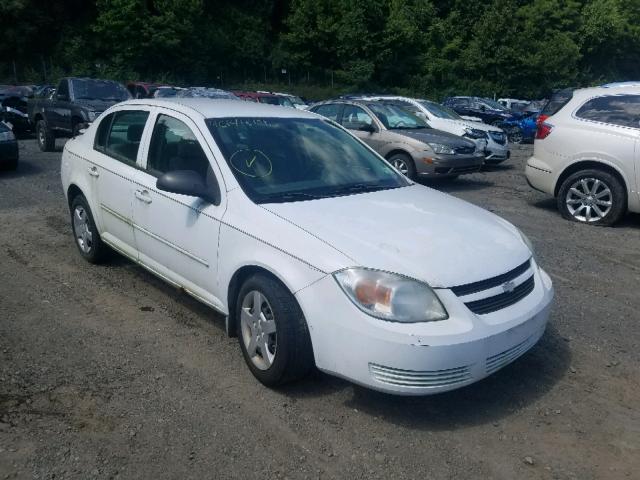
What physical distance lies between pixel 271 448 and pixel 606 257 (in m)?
4.93

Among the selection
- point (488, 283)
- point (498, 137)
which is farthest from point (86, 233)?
point (498, 137)

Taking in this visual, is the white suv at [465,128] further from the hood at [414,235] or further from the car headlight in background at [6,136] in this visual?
the hood at [414,235]

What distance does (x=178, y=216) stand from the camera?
4.44m

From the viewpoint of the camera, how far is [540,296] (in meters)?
3.88

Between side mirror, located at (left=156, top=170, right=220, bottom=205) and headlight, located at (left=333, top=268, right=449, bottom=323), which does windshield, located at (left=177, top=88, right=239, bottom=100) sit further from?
headlight, located at (left=333, top=268, right=449, bottom=323)

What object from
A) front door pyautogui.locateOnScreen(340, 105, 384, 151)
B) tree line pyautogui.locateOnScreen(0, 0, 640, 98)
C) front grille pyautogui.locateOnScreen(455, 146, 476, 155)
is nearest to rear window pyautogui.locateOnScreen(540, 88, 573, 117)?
front grille pyautogui.locateOnScreen(455, 146, 476, 155)

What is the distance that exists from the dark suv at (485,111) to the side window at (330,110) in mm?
13226

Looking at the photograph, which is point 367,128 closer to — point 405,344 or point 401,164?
point 401,164

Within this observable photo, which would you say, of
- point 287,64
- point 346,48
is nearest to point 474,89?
point 346,48

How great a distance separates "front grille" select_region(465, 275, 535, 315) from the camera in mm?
3448

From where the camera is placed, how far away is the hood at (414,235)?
345 centimetres

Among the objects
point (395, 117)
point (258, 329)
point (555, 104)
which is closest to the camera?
point (258, 329)

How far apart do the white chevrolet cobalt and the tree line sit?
35377 millimetres

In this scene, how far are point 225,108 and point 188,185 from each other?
1.05 m
